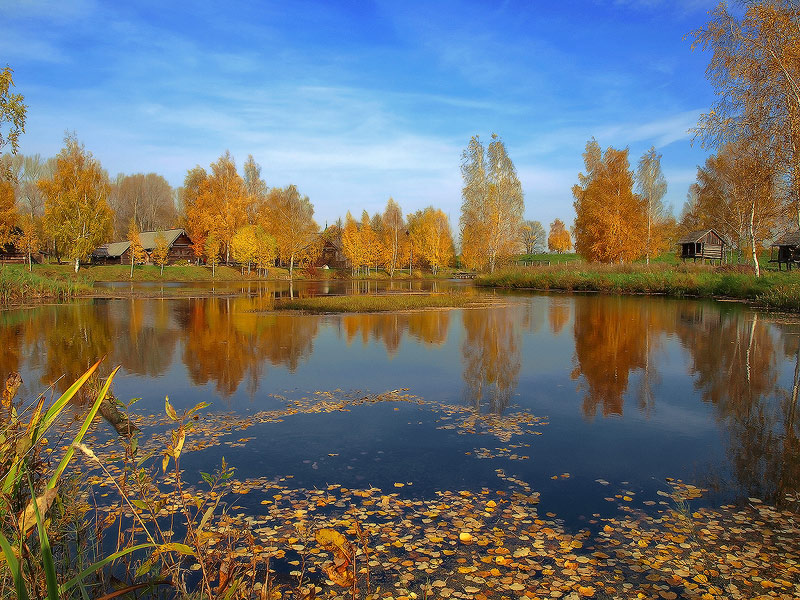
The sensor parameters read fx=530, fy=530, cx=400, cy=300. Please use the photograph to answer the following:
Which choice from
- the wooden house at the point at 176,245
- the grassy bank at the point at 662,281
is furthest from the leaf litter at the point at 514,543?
the wooden house at the point at 176,245

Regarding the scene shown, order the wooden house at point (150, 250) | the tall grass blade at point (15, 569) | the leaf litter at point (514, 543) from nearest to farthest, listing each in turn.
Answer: the tall grass blade at point (15, 569) → the leaf litter at point (514, 543) → the wooden house at point (150, 250)

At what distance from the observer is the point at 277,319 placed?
907 inches

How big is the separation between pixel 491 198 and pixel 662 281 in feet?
67.6

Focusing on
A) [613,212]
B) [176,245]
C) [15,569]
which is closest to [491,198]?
[613,212]

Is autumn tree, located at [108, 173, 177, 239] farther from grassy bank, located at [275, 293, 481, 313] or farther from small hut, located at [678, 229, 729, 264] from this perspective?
small hut, located at [678, 229, 729, 264]

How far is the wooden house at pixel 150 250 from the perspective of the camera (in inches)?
2778

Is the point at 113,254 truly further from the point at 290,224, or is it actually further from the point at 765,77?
the point at 765,77

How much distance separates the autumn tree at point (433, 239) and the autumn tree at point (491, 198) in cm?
2055

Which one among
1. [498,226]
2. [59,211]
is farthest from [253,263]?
[498,226]

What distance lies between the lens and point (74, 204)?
50.7 meters

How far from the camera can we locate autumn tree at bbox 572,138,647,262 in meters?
48.2

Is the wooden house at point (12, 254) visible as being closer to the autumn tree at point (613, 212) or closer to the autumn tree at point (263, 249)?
the autumn tree at point (263, 249)

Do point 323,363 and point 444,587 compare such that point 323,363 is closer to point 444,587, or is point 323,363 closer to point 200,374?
point 200,374

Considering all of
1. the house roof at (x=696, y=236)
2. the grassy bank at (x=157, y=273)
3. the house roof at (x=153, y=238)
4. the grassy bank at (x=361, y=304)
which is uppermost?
the house roof at (x=153, y=238)
